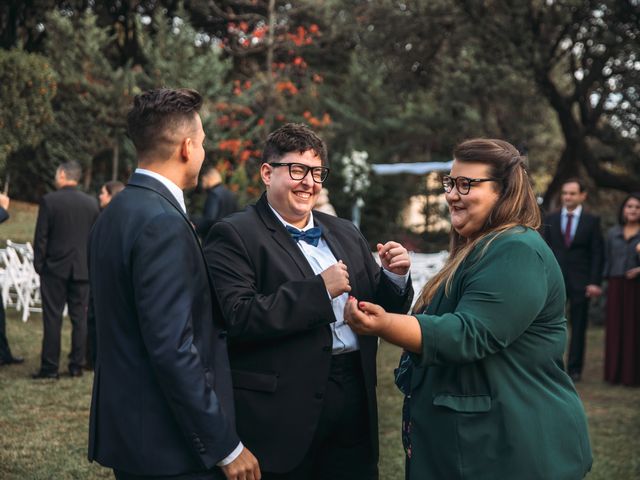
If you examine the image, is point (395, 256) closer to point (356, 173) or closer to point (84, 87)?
Result: point (84, 87)

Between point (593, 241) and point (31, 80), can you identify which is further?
point (31, 80)

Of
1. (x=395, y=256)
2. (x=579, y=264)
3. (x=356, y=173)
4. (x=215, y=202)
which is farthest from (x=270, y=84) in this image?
(x=395, y=256)

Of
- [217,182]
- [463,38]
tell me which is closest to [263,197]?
[217,182]

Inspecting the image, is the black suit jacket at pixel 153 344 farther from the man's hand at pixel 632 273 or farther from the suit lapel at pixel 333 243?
the man's hand at pixel 632 273

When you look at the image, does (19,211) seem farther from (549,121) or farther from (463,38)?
(549,121)

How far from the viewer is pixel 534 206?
2723 mm

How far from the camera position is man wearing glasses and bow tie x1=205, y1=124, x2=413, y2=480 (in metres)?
2.97

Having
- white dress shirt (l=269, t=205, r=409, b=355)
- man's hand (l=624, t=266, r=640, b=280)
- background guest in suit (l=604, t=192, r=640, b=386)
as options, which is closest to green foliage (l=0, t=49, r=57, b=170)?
background guest in suit (l=604, t=192, r=640, b=386)

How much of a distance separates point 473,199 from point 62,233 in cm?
684

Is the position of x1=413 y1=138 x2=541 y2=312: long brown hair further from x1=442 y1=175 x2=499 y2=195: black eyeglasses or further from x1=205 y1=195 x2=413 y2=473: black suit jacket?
x1=205 y1=195 x2=413 y2=473: black suit jacket

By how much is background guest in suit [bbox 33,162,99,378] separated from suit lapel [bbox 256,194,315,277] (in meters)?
5.82

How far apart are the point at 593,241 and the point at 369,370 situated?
6.88 metres

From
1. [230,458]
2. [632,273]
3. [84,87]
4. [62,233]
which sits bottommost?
[230,458]

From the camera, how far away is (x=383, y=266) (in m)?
3.32
